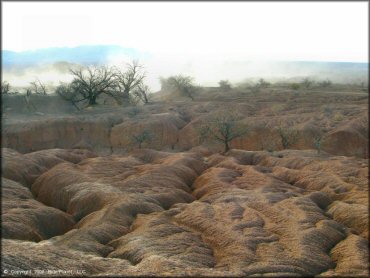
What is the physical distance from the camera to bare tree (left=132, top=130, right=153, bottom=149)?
1628 inches

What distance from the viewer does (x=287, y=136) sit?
42.6m

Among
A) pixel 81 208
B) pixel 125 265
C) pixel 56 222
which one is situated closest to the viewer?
pixel 125 265

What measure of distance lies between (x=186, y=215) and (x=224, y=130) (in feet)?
67.5

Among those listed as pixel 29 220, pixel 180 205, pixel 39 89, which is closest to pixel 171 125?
pixel 180 205

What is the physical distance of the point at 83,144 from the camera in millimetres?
43656

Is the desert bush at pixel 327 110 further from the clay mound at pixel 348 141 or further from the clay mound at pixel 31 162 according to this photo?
the clay mound at pixel 31 162

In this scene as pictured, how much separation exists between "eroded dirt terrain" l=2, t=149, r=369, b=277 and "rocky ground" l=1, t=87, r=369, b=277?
0.24 feet

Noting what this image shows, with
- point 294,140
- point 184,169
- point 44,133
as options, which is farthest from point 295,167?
point 44,133

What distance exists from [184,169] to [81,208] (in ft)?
31.7

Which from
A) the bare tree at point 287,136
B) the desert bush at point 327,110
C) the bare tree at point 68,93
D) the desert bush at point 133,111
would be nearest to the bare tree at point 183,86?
the desert bush at point 133,111

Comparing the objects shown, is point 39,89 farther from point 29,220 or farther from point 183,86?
point 29,220

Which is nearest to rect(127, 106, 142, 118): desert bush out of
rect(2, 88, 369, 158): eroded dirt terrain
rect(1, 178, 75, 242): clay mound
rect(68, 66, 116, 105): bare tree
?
rect(2, 88, 369, 158): eroded dirt terrain

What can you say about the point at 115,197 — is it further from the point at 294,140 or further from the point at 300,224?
the point at 294,140

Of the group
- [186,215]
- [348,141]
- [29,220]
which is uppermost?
[29,220]
